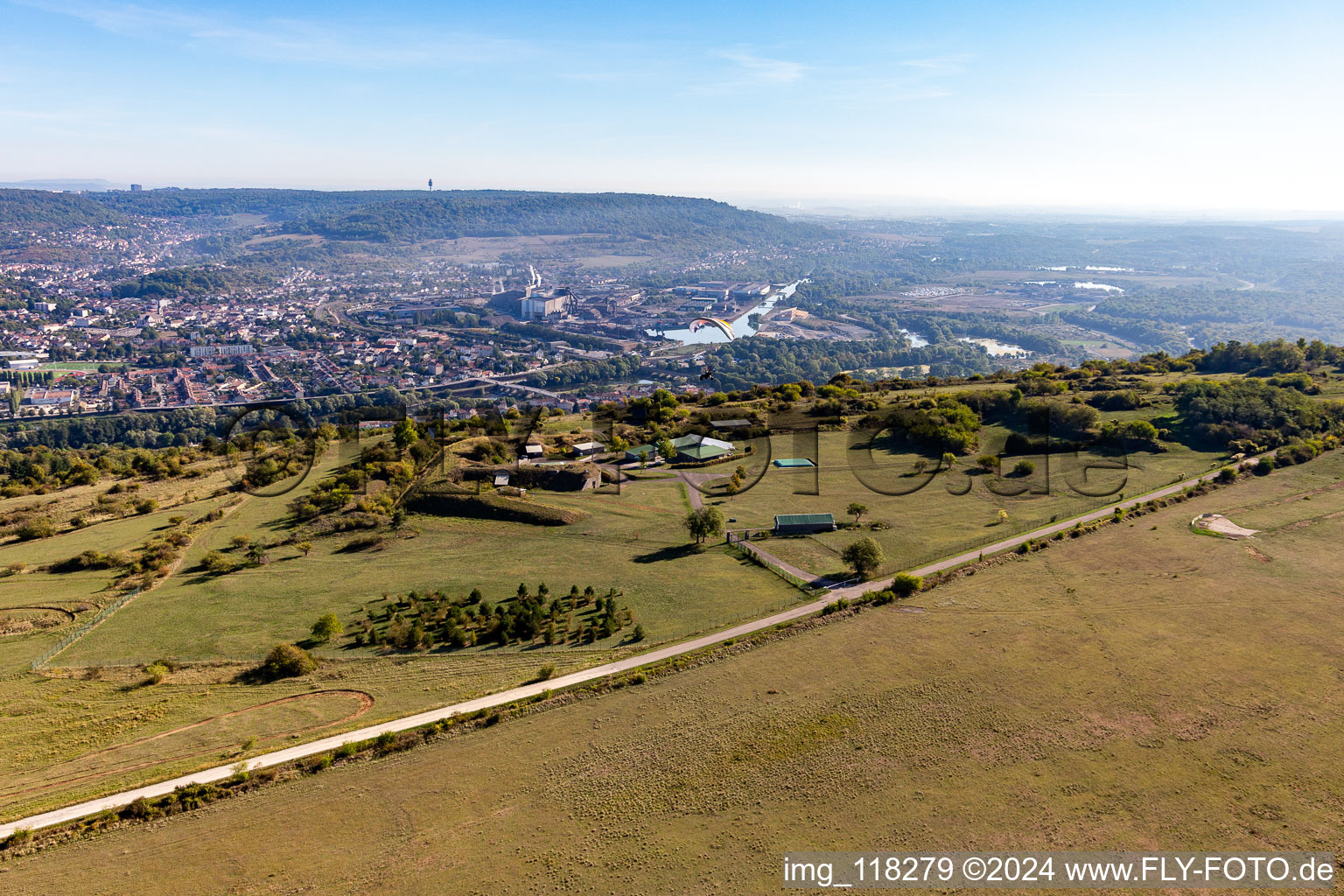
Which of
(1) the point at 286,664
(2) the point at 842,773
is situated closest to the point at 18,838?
(1) the point at 286,664

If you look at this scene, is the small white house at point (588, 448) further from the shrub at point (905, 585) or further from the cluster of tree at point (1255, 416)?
the cluster of tree at point (1255, 416)

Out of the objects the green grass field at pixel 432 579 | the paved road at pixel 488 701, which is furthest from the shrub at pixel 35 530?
the paved road at pixel 488 701

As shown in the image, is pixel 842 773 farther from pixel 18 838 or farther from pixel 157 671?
pixel 157 671

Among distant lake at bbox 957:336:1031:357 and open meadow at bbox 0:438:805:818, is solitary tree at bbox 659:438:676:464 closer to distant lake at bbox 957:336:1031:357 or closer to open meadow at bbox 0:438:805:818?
open meadow at bbox 0:438:805:818

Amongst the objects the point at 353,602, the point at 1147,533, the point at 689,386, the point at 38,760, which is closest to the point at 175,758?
the point at 38,760

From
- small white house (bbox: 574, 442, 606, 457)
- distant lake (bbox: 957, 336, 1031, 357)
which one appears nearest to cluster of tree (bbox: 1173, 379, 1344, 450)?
small white house (bbox: 574, 442, 606, 457)
